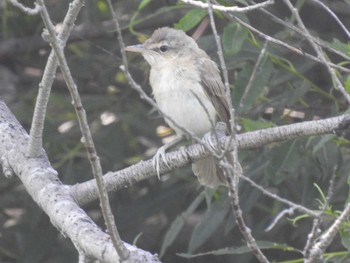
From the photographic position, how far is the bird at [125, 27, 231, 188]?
4.67 metres

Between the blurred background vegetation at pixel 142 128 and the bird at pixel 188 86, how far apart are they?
0.19 metres

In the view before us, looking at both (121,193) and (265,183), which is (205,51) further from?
(121,193)

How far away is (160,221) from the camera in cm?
640

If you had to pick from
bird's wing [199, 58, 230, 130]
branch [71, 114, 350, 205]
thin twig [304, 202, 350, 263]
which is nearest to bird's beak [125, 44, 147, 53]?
bird's wing [199, 58, 230, 130]

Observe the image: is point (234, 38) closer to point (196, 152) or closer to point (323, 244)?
point (196, 152)

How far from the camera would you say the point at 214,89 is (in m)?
4.82

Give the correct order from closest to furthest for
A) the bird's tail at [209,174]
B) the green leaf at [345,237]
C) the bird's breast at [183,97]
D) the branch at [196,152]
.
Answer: the branch at [196,152]
the green leaf at [345,237]
the bird's breast at [183,97]
the bird's tail at [209,174]

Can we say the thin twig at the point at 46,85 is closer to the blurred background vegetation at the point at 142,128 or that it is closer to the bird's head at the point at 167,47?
the bird's head at the point at 167,47

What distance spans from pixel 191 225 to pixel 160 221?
20 centimetres

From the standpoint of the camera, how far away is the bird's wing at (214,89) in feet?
15.8

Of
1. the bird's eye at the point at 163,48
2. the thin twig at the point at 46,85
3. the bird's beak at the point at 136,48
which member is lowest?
the thin twig at the point at 46,85

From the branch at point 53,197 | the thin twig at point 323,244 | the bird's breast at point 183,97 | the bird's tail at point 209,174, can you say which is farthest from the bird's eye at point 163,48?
the thin twig at point 323,244

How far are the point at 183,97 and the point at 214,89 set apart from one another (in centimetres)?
22

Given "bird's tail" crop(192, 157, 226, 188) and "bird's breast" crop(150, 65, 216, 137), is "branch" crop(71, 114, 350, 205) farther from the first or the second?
"bird's tail" crop(192, 157, 226, 188)
